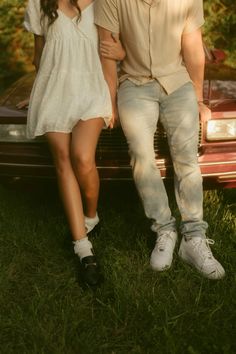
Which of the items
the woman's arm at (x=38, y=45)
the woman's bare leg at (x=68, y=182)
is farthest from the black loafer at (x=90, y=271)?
the woman's arm at (x=38, y=45)

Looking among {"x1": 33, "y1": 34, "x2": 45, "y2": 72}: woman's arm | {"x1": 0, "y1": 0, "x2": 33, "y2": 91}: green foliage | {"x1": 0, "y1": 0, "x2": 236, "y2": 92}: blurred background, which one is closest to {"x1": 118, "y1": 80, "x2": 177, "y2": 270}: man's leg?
{"x1": 33, "y1": 34, "x2": 45, "y2": 72}: woman's arm

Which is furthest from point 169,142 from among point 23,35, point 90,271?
point 23,35

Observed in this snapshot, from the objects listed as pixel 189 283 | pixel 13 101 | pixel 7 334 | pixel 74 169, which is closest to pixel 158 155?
pixel 74 169

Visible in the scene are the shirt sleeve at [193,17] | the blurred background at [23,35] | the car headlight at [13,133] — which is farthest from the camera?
the blurred background at [23,35]

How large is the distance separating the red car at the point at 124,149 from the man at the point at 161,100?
155 mm

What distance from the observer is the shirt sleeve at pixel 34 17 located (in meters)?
2.80

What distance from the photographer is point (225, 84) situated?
11.7ft

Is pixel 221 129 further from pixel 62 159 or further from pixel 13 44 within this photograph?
pixel 13 44

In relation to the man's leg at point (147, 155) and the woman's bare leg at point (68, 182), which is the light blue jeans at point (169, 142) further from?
the woman's bare leg at point (68, 182)

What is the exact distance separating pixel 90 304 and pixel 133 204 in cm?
138

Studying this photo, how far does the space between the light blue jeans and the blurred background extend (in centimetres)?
448

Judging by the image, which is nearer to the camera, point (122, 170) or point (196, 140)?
point (196, 140)

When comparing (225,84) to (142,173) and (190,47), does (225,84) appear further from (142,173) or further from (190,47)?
(142,173)

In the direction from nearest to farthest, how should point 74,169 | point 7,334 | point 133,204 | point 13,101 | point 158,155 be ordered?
point 7,334
point 74,169
point 158,155
point 13,101
point 133,204
